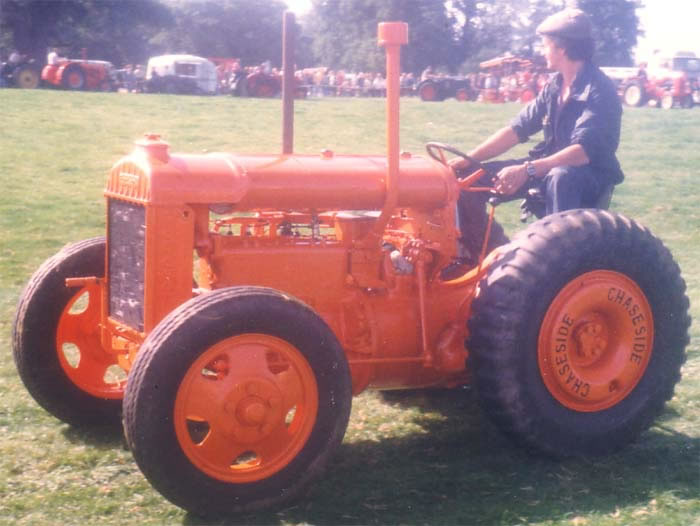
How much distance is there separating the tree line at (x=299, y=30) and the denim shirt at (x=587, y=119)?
12.0 m

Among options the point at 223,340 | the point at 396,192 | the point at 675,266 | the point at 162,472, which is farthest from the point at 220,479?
the point at 675,266

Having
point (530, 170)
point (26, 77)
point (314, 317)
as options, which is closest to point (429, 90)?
point (26, 77)

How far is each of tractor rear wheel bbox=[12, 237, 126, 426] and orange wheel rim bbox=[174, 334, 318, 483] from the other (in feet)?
3.91

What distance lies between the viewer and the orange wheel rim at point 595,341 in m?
4.50

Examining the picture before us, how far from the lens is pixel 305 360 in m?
3.92

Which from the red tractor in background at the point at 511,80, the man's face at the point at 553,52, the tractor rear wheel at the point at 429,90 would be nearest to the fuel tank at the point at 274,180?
the man's face at the point at 553,52

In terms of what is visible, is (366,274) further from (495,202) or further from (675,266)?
(675,266)

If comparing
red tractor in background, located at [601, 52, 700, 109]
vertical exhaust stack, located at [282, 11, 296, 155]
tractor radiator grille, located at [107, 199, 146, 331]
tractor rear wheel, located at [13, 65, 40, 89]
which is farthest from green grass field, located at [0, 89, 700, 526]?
red tractor in background, located at [601, 52, 700, 109]

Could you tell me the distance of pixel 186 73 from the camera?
44000 millimetres

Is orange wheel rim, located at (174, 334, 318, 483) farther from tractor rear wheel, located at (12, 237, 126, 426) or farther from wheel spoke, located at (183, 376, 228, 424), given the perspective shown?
tractor rear wheel, located at (12, 237, 126, 426)

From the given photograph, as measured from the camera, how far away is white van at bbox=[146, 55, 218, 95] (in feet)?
139

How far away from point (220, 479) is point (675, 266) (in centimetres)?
235

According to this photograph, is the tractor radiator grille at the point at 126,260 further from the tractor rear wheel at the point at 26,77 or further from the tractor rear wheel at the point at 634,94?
the tractor rear wheel at the point at 634,94

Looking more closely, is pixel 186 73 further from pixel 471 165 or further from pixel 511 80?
pixel 471 165
